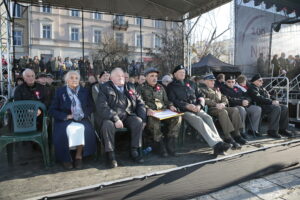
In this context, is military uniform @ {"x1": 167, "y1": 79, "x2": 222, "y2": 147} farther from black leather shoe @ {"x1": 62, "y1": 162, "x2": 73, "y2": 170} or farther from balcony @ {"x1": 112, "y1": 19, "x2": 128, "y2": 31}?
balcony @ {"x1": 112, "y1": 19, "x2": 128, "y2": 31}

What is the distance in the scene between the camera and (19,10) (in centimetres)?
2411

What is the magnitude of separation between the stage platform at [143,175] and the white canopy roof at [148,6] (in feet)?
14.4

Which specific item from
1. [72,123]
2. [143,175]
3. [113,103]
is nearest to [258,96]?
[113,103]

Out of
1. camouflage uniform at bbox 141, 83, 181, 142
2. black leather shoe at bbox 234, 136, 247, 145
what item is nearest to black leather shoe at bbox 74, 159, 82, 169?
camouflage uniform at bbox 141, 83, 181, 142

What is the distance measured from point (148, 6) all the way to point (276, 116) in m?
4.71

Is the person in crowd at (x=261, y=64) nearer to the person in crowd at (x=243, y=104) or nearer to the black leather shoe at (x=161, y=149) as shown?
the person in crowd at (x=243, y=104)

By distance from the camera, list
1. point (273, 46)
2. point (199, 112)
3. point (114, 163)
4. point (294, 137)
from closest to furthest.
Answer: point (114, 163), point (199, 112), point (294, 137), point (273, 46)

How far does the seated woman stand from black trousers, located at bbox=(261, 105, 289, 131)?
3.38 meters


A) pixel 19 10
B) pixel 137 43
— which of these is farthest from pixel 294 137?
pixel 19 10

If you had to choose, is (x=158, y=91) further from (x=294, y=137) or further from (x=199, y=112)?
(x=294, y=137)

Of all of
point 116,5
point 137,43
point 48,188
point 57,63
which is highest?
point 137,43

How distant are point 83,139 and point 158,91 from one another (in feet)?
4.76

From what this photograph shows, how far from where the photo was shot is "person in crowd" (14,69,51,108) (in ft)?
11.2

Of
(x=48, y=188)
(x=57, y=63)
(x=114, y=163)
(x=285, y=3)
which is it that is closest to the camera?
(x=48, y=188)
